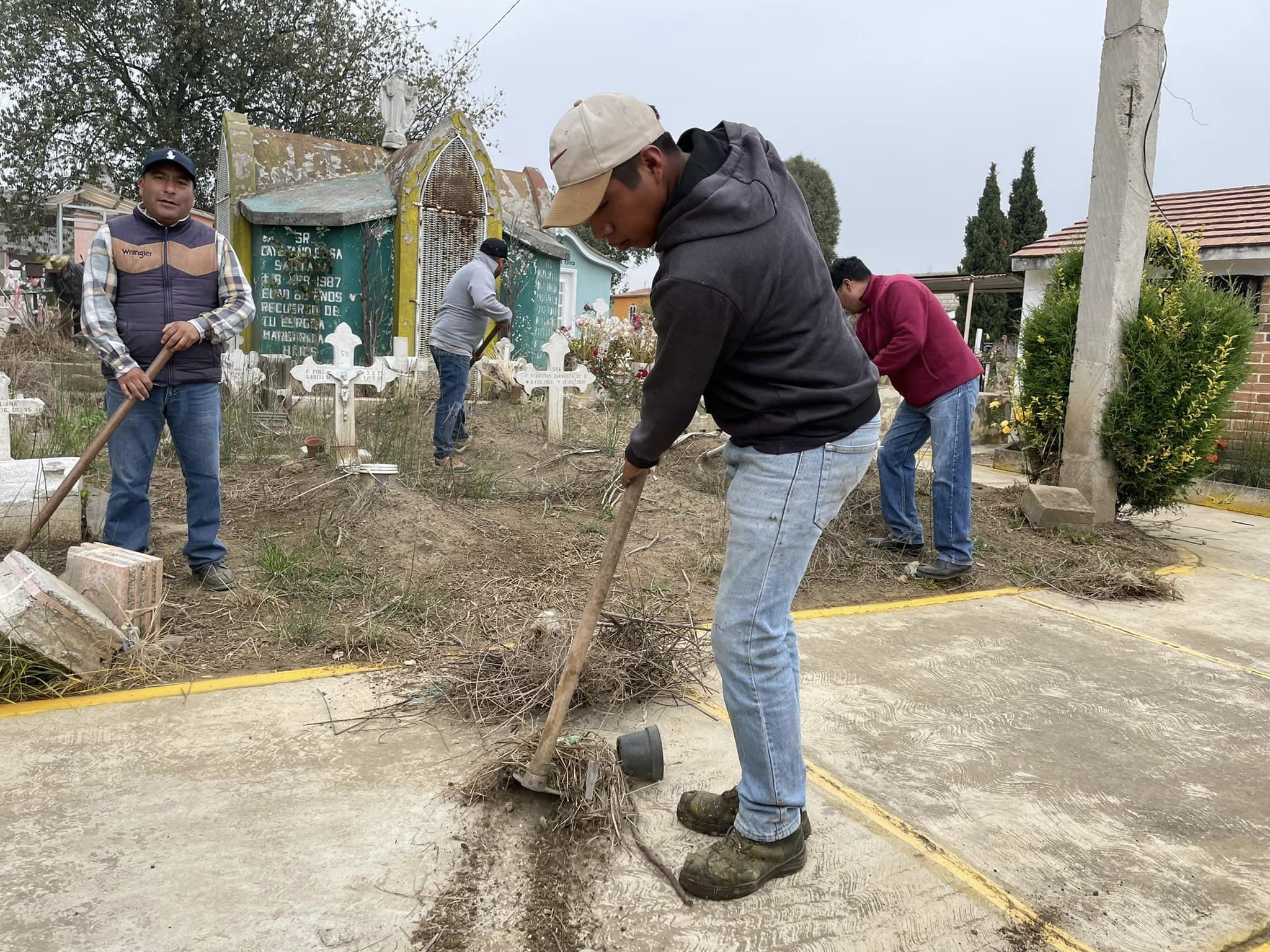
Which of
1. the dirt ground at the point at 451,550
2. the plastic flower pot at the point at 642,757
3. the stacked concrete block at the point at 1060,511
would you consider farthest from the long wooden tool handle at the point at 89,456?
the stacked concrete block at the point at 1060,511

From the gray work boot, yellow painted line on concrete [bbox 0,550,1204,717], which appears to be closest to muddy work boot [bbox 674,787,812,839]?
yellow painted line on concrete [bbox 0,550,1204,717]

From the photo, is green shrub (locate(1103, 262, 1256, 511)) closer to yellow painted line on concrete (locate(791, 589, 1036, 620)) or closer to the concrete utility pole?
the concrete utility pole

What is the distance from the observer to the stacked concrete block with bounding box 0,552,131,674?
10.3ft

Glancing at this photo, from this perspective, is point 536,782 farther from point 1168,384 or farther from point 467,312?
point 1168,384

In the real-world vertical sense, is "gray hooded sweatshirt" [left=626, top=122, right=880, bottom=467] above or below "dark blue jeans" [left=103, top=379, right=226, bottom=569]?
above

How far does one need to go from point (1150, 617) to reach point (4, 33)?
90.9 feet

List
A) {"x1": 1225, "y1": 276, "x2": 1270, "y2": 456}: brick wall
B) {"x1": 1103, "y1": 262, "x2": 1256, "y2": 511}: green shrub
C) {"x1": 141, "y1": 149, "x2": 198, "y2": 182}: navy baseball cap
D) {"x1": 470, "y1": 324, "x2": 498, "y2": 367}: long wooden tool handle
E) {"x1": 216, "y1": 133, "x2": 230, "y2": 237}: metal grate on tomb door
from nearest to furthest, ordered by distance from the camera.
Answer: {"x1": 141, "y1": 149, "x2": 198, "y2": 182}: navy baseball cap → {"x1": 1103, "y1": 262, "x2": 1256, "y2": 511}: green shrub → {"x1": 470, "y1": 324, "x2": 498, "y2": 367}: long wooden tool handle → {"x1": 1225, "y1": 276, "x2": 1270, "y2": 456}: brick wall → {"x1": 216, "y1": 133, "x2": 230, "y2": 237}: metal grate on tomb door

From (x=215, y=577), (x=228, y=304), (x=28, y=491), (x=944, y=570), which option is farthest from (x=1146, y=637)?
(x=28, y=491)

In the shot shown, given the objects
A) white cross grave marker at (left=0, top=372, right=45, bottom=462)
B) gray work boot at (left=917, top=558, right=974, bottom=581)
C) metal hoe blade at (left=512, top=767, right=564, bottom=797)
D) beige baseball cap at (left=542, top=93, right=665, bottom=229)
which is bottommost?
metal hoe blade at (left=512, top=767, right=564, bottom=797)

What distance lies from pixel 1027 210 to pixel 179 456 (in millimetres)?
32045

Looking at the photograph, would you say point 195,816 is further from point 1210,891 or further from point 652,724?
point 1210,891

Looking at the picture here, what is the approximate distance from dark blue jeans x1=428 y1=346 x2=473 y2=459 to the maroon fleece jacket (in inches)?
133

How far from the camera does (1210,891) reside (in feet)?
7.74

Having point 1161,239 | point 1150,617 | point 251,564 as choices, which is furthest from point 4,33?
point 1150,617
